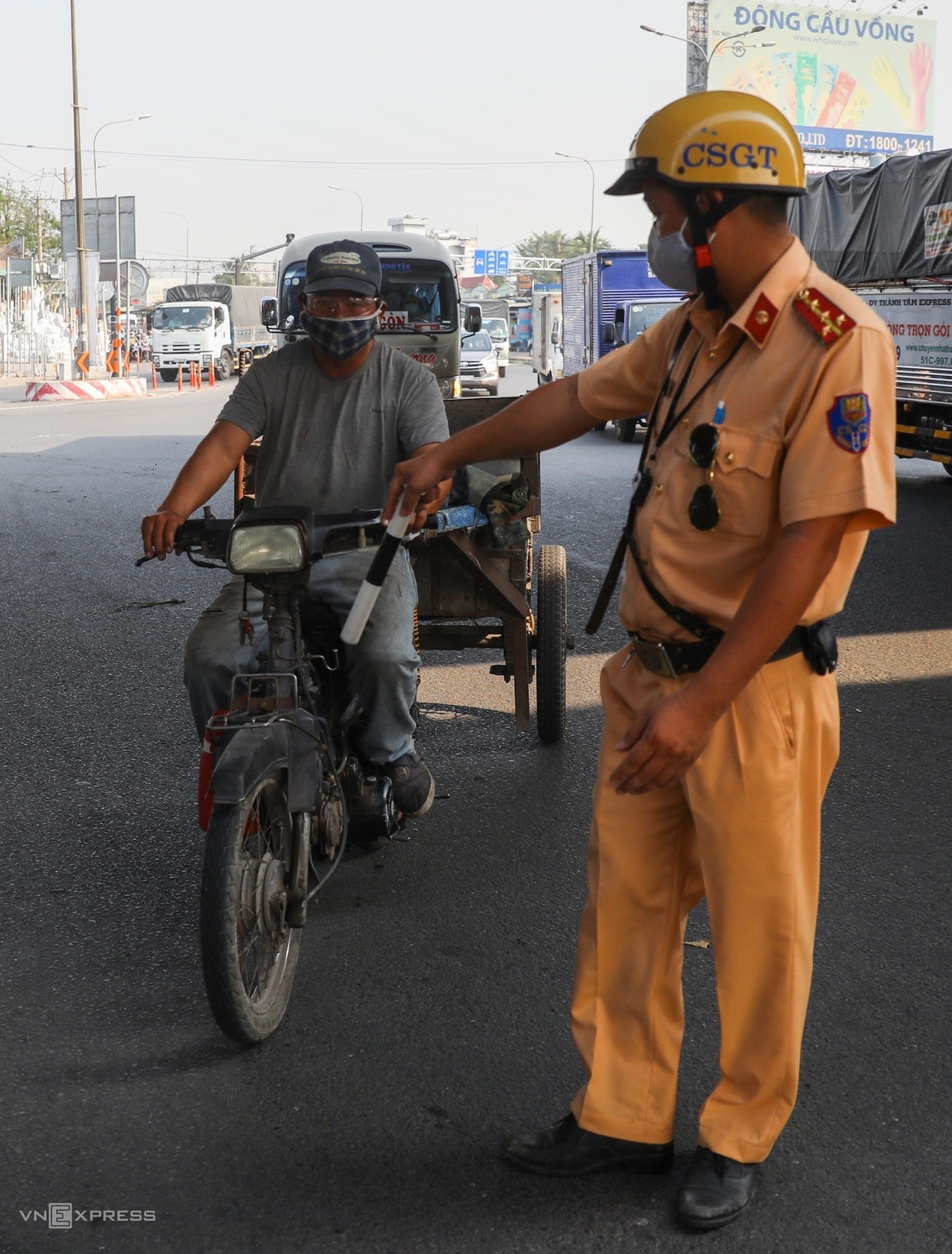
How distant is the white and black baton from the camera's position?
3.05m

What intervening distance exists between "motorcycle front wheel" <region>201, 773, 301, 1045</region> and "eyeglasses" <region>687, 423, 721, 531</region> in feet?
4.26

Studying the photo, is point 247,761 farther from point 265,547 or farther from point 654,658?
point 654,658

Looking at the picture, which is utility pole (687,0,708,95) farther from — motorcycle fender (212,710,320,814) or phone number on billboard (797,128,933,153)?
motorcycle fender (212,710,320,814)

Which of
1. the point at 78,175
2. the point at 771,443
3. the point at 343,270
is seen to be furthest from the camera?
the point at 78,175

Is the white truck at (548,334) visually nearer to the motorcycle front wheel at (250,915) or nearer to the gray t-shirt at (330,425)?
the gray t-shirt at (330,425)

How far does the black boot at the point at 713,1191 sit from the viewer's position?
8.69 feet

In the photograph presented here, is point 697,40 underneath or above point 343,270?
above

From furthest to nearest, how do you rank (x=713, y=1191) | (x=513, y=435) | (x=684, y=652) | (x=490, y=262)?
1. (x=490, y=262)
2. (x=513, y=435)
3. (x=713, y=1191)
4. (x=684, y=652)

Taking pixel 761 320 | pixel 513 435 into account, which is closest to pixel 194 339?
pixel 513 435

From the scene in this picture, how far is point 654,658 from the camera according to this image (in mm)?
2617

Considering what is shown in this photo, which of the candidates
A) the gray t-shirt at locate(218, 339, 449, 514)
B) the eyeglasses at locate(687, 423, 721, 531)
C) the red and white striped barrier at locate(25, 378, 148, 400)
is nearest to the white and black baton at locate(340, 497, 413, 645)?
the eyeglasses at locate(687, 423, 721, 531)

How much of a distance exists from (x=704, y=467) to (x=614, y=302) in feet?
75.1

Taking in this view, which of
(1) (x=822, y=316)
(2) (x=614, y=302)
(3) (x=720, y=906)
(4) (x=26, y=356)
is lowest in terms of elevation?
(3) (x=720, y=906)

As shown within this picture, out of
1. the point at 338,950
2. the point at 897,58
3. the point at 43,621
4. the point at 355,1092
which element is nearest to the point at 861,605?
the point at 43,621
